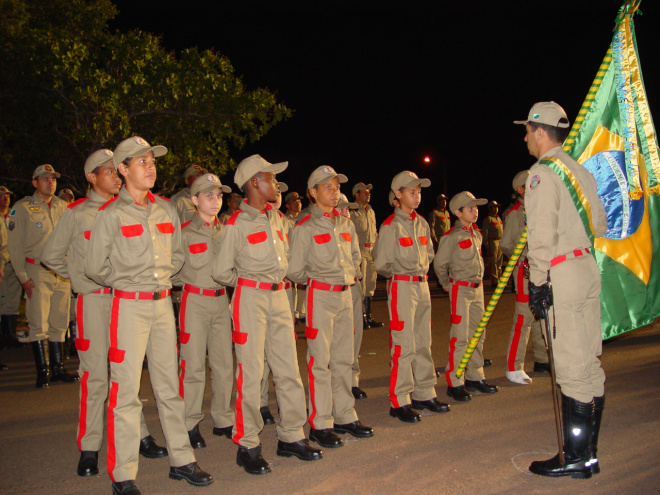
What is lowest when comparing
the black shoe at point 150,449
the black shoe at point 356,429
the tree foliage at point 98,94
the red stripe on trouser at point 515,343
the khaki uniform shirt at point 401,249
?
the black shoe at point 356,429

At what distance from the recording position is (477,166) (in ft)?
118

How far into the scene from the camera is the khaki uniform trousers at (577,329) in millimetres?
4629

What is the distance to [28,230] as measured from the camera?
859 centimetres

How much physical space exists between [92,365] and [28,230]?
427 centimetres

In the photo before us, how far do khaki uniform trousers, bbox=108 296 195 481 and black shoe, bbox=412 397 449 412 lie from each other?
264 centimetres

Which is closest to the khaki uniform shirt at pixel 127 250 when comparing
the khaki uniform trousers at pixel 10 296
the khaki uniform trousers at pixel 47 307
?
the khaki uniform trousers at pixel 47 307

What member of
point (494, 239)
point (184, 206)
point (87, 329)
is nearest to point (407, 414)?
point (87, 329)

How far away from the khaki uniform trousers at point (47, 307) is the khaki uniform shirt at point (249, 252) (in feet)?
12.7

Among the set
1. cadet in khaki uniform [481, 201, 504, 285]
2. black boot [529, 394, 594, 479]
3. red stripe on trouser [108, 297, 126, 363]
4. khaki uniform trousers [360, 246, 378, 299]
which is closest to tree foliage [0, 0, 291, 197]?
khaki uniform trousers [360, 246, 378, 299]

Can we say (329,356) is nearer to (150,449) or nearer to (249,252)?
(249,252)

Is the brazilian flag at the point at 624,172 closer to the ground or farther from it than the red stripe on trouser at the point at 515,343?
farther from it

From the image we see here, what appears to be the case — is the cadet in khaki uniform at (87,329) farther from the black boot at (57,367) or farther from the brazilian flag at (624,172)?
the brazilian flag at (624,172)

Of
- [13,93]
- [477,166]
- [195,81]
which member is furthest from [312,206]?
[477,166]

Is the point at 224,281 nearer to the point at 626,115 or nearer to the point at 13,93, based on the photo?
the point at 626,115
